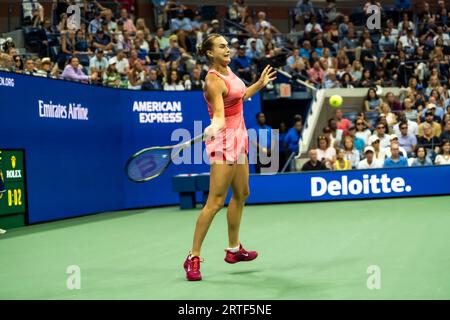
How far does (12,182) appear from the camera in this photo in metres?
11.9

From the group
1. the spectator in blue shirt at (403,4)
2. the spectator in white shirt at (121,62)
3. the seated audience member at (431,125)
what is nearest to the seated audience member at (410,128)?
the seated audience member at (431,125)

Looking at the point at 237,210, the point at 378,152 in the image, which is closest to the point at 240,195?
the point at 237,210

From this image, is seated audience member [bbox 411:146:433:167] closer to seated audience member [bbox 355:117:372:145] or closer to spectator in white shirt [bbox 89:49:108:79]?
seated audience member [bbox 355:117:372:145]

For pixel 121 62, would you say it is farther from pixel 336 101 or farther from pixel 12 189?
pixel 12 189

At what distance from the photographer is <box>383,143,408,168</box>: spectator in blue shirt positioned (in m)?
15.5

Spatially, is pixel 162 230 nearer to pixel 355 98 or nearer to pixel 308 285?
pixel 308 285

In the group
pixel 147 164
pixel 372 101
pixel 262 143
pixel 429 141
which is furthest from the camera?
pixel 372 101

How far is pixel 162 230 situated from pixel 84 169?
3.70 m

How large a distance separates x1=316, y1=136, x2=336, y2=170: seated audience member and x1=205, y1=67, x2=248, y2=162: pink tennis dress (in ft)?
30.5

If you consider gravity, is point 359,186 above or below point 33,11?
below

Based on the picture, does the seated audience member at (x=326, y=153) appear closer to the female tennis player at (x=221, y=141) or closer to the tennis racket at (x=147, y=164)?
the tennis racket at (x=147, y=164)

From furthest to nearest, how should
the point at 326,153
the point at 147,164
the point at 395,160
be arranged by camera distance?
the point at 326,153, the point at 395,160, the point at 147,164

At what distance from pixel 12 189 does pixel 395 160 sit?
7844 mm

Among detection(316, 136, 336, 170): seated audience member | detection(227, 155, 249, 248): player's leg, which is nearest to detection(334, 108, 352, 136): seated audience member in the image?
detection(316, 136, 336, 170): seated audience member
